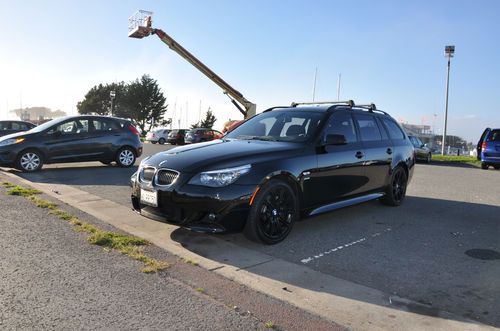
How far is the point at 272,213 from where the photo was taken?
510 centimetres

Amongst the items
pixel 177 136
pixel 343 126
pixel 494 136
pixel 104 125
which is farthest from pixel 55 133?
pixel 177 136

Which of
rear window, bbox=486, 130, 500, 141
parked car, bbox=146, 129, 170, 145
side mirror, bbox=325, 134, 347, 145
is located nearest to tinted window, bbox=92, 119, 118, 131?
side mirror, bbox=325, 134, 347, 145

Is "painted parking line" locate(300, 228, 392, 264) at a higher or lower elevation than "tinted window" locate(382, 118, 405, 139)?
lower

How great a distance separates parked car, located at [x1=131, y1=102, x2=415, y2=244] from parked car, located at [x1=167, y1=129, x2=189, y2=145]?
28.9 meters

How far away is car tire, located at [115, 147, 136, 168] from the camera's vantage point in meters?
12.8

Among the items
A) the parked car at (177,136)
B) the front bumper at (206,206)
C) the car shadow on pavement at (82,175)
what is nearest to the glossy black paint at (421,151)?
the car shadow on pavement at (82,175)

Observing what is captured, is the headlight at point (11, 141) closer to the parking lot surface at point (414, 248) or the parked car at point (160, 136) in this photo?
the parking lot surface at point (414, 248)

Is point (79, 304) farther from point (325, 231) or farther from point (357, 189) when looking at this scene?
point (357, 189)

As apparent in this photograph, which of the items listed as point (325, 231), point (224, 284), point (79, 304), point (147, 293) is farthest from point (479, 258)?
point (79, 304)

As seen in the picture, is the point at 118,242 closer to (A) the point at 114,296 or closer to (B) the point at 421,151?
(A) the point at 114,296

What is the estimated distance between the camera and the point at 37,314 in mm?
3244

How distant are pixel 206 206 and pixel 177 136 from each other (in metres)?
31.2

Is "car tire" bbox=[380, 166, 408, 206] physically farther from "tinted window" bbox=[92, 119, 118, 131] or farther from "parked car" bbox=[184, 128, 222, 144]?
"parked car" bbox=[184, 128, 222, 144]

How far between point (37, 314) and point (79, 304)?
304mm
